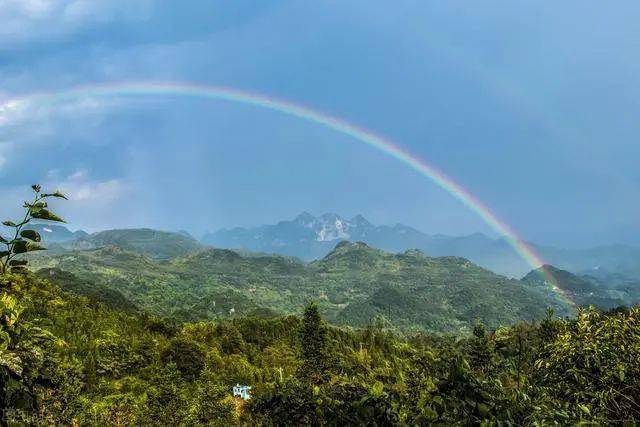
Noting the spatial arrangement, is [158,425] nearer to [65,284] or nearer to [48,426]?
[48,426]

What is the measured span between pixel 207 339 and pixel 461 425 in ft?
255

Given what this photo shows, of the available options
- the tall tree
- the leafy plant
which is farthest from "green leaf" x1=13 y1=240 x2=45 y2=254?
the tall tree

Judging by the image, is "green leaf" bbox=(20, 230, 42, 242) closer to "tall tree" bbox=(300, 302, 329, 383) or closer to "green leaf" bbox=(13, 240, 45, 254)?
"green leaf" bbox=(13, 240, 45, 254)

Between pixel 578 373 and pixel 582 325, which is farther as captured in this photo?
pixel 582 325

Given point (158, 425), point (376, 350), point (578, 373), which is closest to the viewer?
point (578, 373)

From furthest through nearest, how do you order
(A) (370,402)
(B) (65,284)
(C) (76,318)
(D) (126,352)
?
(B) (65,284) → (C) (76,318) → (D) (126,352) → (A) (370,402)

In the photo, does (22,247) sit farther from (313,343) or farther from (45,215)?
(313,343)

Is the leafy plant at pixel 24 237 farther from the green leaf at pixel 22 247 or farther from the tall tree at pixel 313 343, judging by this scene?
the tall tree at pixel 313 343

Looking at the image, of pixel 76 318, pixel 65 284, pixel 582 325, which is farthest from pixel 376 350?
pixel 65 284

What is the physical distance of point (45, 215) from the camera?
4.55 meters

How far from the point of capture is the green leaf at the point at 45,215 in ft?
14.9

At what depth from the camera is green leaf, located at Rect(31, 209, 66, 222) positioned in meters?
4.54

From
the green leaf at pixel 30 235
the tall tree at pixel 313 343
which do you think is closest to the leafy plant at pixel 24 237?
the green leaf at pixel 30 235

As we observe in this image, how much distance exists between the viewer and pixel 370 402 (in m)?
5.38
